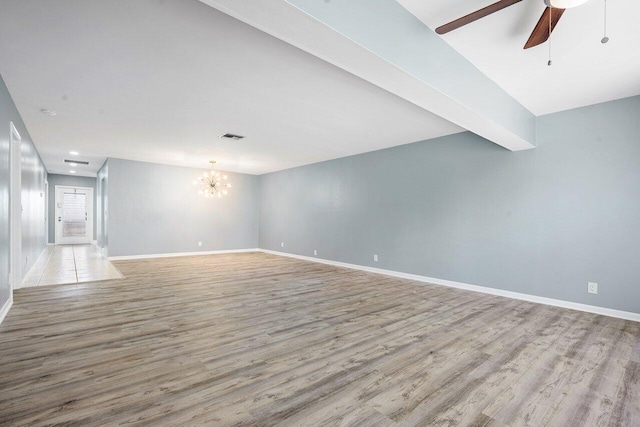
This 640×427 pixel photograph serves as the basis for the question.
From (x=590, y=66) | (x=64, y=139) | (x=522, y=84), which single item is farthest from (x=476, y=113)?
(x=64, y=139)

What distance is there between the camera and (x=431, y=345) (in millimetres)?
2695

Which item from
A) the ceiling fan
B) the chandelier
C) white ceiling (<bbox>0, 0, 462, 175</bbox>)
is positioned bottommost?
the chandelier

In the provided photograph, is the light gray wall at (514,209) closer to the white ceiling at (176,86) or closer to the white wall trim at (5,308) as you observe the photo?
the white ceiling at (176,86)

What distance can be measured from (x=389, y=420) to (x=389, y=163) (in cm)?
508

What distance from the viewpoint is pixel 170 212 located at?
8.38 metres

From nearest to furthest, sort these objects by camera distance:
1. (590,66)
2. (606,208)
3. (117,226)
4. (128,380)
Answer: (128,380) < (590,66) < (606,208) < (117,226)

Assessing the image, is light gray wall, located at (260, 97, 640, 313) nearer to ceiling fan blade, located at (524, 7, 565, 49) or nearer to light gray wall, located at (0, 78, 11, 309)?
ceiling fan blade, located at (524, 7, 565, 49)

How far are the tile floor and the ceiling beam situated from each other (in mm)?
5385

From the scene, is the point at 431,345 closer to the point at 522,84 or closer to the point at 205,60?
the point at 522,84

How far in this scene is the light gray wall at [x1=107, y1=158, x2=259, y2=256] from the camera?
7.62 metres

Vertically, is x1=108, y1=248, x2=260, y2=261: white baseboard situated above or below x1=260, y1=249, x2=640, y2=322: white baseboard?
above

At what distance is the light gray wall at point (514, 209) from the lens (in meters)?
3.63

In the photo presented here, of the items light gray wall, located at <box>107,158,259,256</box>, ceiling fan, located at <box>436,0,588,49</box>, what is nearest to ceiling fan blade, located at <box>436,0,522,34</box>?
ceiling fan, located at <box>436,0,588,49</box>

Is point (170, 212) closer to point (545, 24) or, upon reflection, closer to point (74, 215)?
point (74, 215)
